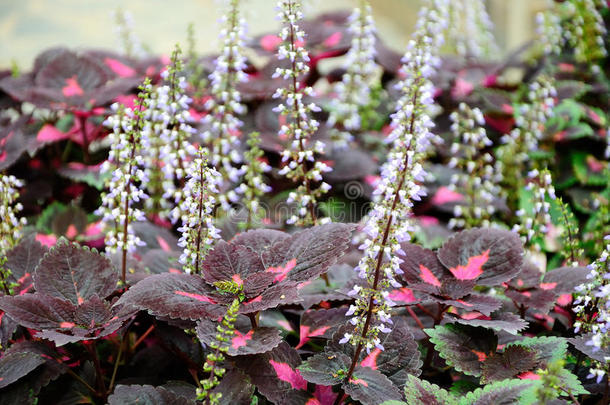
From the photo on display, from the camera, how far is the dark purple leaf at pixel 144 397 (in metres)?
0.82

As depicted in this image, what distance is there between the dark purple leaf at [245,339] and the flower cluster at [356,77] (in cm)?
105

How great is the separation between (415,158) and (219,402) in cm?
44

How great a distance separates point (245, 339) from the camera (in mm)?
864

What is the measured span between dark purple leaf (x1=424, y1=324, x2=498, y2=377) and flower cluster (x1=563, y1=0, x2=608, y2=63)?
66.9 inches

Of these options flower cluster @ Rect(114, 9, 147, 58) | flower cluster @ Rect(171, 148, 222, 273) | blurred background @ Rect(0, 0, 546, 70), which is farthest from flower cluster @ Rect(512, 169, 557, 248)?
blurred background @ Rect(0, 0, 546, 70)

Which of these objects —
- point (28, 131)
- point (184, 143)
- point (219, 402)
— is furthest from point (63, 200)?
point (219, 402)

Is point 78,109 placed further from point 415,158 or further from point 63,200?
point 415,158

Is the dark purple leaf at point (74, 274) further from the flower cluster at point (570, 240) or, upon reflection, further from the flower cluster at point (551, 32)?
the flower cluster at point (551, 32)

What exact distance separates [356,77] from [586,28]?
1.03 meters

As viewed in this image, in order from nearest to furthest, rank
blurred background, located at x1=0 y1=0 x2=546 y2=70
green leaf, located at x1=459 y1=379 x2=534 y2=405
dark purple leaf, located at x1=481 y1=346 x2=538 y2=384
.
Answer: green leaf, located at x1=459 y1=379 x2=534 y2=405 → dark purple leaf, located at x1=481 y1=346 x2=538 y2=384 → blurred background, located at x1=0 y1=0 x2=546 y2=70

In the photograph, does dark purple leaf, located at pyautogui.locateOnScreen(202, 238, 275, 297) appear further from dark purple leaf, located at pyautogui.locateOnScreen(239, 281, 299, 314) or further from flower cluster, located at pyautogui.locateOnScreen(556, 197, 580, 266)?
flower cluster, located at pyautogui.locateOnScreen(556, 197, 580, 266)

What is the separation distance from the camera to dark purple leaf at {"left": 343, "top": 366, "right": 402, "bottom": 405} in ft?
2.68

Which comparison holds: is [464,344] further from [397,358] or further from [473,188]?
[473,188]

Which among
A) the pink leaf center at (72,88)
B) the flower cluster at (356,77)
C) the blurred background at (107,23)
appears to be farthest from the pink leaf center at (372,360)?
the blurred background at (107,23)
